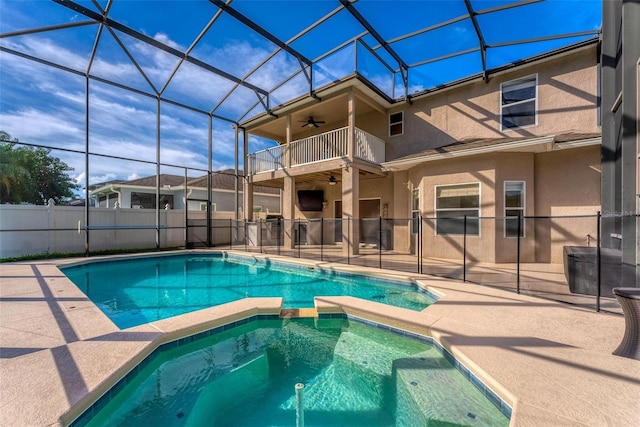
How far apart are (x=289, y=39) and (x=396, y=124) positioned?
532cm

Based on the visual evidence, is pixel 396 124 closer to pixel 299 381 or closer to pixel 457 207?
pixel 457 207

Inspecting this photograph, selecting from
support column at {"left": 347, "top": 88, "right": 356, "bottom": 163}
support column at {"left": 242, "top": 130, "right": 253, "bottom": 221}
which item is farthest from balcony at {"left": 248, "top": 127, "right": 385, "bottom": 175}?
support column at {"left": 242, "top": 130, "right": 253, "bottom": 221}

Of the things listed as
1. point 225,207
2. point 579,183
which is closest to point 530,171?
point 579,183

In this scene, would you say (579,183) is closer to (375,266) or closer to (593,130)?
(593,130)

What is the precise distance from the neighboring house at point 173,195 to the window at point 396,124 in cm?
1114

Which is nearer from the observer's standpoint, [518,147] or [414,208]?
[518,147]

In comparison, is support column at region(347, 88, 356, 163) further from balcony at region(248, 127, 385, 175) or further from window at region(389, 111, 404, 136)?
window at region(389, 111, 404, 136)

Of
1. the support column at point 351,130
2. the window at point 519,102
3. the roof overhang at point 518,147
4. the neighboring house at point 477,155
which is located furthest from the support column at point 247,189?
the window at point 519,102

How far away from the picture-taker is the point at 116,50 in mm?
10211

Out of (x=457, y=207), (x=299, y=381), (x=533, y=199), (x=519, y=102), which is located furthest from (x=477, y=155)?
(x=299, y=381)

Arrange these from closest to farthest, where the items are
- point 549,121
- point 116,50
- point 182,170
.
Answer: point 549,121
point 116,50
point 182,170

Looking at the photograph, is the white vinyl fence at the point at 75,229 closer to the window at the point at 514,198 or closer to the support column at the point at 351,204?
the support column at the point at 351,204

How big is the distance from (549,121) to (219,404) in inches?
435

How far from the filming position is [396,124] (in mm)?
11805
